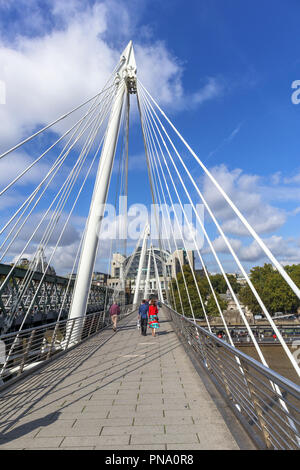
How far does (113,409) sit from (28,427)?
107cm

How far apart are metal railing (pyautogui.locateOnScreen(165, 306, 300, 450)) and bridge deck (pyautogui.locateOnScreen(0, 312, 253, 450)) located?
282mm

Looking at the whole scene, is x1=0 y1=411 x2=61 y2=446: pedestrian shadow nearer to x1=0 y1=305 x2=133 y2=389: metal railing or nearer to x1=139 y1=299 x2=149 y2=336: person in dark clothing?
x1=0 y1=305 x2=133 y2=389: metal railing

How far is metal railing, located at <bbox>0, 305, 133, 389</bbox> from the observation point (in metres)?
5.82

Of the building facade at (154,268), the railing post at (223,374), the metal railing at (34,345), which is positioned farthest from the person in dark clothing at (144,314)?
the railing post at (223,374)

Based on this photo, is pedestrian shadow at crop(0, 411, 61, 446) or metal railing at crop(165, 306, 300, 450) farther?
pedestrian shadow at crop(0, 411, 61, 446)

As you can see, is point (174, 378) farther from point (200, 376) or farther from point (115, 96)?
point (115, 96)

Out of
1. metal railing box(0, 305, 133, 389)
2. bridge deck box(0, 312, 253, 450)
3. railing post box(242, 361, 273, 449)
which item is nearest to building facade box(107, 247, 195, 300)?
bridge deck box(0, 312, 253, 450)

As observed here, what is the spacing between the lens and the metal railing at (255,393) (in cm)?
255

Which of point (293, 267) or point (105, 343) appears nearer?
point (105, 343)

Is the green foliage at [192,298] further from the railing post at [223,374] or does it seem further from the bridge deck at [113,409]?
the railing post at [223,374]
